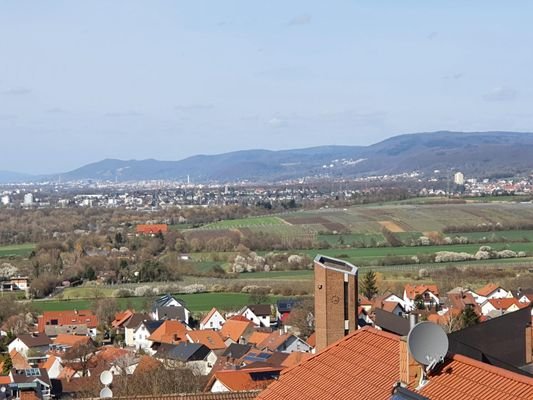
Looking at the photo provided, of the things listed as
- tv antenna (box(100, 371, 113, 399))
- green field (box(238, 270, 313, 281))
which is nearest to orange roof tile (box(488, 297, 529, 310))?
green field (box(238, 270, 313, 281))

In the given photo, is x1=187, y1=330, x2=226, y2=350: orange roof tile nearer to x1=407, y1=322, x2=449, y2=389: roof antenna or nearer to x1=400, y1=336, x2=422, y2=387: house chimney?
x1=400, y1=336, x2=422, y2=387: house chimney

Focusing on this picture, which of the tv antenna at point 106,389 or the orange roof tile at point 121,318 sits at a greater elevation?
the tv antenna at point 106,389

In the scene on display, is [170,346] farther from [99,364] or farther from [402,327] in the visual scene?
[402,327]

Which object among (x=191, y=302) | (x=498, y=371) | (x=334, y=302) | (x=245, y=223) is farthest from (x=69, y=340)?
(x=245, y=223)

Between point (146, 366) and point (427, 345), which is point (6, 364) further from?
point (427, 345)

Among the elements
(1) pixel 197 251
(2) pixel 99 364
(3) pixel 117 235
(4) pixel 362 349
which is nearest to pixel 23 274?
(1) pixel 197 251

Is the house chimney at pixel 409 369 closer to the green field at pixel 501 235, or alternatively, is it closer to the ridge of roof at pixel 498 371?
the ridge of roof at pixel 498 371

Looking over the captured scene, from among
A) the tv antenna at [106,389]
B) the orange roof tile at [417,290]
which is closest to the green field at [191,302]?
the orange roof tile at [417,290]
